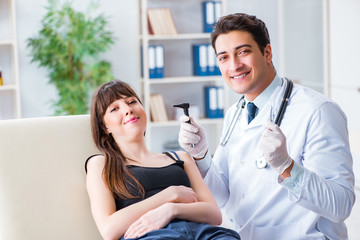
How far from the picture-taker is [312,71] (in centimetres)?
467

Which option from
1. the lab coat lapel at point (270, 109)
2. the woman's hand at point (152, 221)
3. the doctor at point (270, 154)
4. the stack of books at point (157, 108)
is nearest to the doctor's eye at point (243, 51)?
the doctor at point (270, 154)

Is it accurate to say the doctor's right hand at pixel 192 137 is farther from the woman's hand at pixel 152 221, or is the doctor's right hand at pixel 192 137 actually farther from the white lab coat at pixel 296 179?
the woman's hand at pixel 152 221

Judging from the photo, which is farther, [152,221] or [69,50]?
[69,50]

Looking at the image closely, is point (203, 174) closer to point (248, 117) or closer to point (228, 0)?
point (248, 117)

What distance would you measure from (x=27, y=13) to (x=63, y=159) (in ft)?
10.3

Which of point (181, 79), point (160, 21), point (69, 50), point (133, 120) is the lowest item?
point (133, 120)

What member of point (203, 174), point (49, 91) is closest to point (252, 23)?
point (203, 174)

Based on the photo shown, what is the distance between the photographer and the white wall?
15.6ft

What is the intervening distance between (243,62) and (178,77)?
10.1 ft

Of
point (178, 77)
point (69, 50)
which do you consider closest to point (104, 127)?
point (69, 50)

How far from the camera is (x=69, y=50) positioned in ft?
15.0

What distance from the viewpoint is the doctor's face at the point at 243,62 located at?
1848mm

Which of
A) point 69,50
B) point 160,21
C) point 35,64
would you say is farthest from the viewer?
point 35,64

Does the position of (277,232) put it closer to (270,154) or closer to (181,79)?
A: (270,154)
